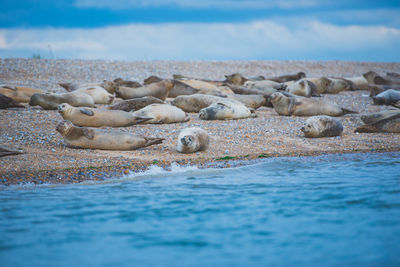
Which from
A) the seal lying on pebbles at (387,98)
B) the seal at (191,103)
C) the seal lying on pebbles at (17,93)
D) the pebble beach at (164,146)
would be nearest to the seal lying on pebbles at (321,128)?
the pebble beach at (164,146)

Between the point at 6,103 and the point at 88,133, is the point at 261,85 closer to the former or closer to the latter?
the point at 6,103

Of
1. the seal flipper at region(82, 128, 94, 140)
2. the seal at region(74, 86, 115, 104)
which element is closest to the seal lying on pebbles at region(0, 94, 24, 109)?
the seal at region(74, 86, 115, 104)

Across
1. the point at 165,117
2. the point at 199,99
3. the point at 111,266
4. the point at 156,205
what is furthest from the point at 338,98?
the point at 111,266

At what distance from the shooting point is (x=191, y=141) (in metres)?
6.86

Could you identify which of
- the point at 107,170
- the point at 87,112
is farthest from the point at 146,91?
the point at 107,170

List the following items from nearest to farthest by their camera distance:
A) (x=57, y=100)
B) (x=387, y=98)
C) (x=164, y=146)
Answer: (x=164, y=146), (x=57, y=100), (x=387, y=98)

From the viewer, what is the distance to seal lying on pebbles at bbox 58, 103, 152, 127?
8037mm

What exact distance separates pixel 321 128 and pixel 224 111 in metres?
2.32

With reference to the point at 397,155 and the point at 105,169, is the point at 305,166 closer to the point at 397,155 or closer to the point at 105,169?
the point at 397,155

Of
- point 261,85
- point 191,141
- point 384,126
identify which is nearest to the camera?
point 191,141

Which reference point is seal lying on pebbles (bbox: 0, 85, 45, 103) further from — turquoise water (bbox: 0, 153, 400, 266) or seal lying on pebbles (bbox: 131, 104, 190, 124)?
turquoise water (bbox: 0, 153, 400, 266)

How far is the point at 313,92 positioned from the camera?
47.0 ft

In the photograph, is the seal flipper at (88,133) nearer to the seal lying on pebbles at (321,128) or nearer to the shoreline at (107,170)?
the shoreline at (107,170)

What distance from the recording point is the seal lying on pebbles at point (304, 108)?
34.7 ft
